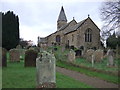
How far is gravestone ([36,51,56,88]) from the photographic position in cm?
920

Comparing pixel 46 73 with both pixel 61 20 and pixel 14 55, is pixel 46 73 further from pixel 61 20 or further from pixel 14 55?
pixel 61 20

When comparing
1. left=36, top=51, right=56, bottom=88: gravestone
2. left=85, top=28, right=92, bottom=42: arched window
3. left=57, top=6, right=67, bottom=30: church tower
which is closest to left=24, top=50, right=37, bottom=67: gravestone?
left=36, top=51, right=56, bottom=88: gravestone

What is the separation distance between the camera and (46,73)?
9.27 metres

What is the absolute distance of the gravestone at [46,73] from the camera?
30.2 ft

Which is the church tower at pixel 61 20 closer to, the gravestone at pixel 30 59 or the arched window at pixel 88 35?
the arched window at pixel 88 35

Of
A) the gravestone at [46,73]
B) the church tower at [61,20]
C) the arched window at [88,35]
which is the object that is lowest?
the gravestone at [46,73]

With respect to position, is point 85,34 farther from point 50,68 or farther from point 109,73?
point 50,68

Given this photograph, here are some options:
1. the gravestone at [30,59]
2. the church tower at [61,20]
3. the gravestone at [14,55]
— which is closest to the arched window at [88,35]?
the church tower at [61,20]

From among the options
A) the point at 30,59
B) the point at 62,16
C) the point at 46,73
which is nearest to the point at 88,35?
the point at 62,16

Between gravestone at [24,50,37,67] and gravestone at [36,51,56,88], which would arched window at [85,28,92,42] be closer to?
gravestone at [24,50,37,67]

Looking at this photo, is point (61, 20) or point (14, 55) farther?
point (61, 20)

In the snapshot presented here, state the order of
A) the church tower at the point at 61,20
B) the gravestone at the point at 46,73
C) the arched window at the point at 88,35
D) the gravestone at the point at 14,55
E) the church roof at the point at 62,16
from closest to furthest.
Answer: the gravestone at the point at 46,73
the gravestone at the point at 14,55
the arched window at the point at 88,35
the church tower at the point at 61,20
the church roof at the point at 62,16

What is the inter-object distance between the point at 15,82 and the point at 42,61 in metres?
1.98

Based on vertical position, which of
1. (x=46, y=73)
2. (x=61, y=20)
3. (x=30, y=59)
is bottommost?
(x=46, y=73)
